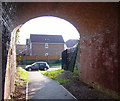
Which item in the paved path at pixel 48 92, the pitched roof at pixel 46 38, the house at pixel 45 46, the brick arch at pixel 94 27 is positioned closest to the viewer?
the brick arch at pixel 94 27

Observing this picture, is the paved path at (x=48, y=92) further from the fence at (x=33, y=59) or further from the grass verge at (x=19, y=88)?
the fence at (x=33, y=59)

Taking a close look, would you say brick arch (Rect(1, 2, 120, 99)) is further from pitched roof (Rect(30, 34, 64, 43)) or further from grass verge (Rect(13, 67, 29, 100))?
pitched roof (Rect(30, 34, 64, 43))

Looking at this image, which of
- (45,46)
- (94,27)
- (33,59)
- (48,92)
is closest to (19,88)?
(48,92)

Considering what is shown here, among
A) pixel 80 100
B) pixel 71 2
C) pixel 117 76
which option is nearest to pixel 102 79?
pixel 117 76

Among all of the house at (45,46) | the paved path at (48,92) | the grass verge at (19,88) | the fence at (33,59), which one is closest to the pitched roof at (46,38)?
the house at (45,46)

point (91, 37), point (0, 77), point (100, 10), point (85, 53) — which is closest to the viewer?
point (0, 77)

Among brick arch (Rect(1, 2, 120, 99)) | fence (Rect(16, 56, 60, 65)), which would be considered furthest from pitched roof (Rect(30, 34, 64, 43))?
brick arch (Rect(1, 2, 120, 99))

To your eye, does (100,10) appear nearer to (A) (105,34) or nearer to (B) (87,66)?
(A) (105,34)

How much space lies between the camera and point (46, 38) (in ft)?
131

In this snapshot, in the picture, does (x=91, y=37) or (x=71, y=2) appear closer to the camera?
(x=71, y=2)

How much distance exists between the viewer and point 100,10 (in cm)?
615

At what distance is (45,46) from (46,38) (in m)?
3.17

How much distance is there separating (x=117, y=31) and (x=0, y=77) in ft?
15.0

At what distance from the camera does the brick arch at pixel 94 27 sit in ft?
18.2
